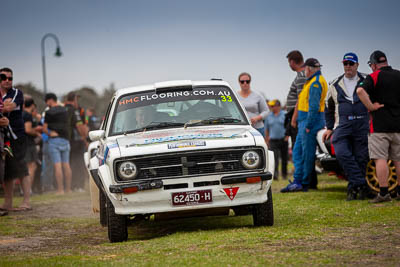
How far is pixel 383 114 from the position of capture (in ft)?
31.7

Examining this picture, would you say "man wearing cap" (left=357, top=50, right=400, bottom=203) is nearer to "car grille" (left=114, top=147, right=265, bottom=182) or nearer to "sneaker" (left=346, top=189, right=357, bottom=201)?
"sneaker" (left=346, top=189, right=357, bottom=201)

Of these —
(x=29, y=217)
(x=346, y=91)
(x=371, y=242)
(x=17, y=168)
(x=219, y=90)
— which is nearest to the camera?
(x=371, y=242)

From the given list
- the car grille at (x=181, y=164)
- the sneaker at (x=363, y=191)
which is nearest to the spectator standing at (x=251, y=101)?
the sneaker at (x=363, y=191)

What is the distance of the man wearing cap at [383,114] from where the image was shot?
959cm

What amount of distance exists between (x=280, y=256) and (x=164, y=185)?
1.86 metres

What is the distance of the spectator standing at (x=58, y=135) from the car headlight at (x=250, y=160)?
957cm

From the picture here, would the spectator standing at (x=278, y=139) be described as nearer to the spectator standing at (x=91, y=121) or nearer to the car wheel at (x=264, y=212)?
the spectator standing at (x=91, y=121)

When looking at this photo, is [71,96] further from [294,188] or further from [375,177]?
[375,177]

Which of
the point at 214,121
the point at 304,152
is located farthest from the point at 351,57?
the point at 214,121

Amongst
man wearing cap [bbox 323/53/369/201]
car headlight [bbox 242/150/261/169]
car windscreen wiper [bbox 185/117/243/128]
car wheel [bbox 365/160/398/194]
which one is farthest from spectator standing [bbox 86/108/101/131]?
car headlight [bbox 242/150/261/169]

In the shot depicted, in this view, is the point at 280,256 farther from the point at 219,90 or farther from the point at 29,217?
the point at 29,217

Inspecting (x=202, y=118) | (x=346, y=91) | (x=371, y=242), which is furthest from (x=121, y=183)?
(x=346, y=91)

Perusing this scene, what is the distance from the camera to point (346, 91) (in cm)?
1031

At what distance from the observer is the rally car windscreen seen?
8328mm
